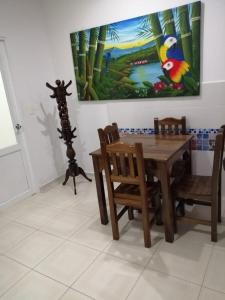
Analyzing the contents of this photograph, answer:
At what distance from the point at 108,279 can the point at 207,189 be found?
109 centimetres

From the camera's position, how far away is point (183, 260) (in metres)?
1.90

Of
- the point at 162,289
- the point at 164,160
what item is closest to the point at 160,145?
the point at 164,160

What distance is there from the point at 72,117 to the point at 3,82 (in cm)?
110

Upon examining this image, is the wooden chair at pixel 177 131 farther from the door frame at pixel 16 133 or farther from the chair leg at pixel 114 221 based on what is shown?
the door frame at pixel 16 133

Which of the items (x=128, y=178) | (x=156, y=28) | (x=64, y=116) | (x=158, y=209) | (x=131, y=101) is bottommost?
(x=158, y=209)

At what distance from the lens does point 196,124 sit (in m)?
2.72

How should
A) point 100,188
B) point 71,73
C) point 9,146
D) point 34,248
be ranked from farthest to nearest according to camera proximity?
point 71,73
point 9,146
point 100,188
point 34,248

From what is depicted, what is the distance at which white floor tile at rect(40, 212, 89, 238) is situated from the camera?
2.46 meters

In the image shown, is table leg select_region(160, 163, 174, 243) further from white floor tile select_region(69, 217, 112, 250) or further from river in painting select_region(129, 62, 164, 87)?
river in painting select_region(129, 62, 164, 87)

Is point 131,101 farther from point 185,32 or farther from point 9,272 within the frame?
point 9,272

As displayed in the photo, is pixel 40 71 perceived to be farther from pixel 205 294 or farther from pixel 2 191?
pixel 205 294

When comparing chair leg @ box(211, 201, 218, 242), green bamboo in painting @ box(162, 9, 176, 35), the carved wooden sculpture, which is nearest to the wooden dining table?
chair leg @ box(211, 201, 218, 242)

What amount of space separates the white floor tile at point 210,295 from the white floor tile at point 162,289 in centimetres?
4

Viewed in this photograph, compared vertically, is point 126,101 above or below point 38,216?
above
